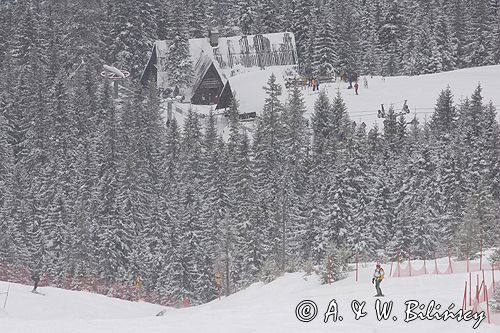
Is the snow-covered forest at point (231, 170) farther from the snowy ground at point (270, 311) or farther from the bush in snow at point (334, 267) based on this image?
the snowy ground at point (270, 311)

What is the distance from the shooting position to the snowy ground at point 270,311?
806 inches

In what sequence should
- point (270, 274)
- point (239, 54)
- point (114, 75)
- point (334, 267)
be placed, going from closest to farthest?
point (334, 267), point (270, 274), point (114, 75), point (239, 54)

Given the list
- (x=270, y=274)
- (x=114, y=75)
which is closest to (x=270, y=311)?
(x=270, y=274)

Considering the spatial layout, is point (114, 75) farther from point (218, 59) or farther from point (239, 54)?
point (239, 54)

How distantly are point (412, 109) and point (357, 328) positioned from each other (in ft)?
157

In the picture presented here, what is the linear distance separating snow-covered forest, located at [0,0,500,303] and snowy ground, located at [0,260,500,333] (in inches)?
102

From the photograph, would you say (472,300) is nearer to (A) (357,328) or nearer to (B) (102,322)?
(A) (357,328)

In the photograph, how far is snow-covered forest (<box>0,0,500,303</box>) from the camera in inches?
1837

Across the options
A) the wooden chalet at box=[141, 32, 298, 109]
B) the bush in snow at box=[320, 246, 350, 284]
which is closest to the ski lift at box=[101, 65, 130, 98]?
the wooden chalet at box=[141, 32, 298, 109]

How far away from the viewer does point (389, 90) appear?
7169 centimetres

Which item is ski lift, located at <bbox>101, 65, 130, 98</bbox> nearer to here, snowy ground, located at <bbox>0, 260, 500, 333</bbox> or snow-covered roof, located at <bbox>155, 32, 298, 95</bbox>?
snow-covered roof, located at <bbox>155, 32, 298, 95</bbox>

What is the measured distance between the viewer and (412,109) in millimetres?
65750

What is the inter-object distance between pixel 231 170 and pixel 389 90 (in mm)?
21446

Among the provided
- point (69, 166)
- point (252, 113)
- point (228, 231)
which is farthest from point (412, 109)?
point (69, 166)
